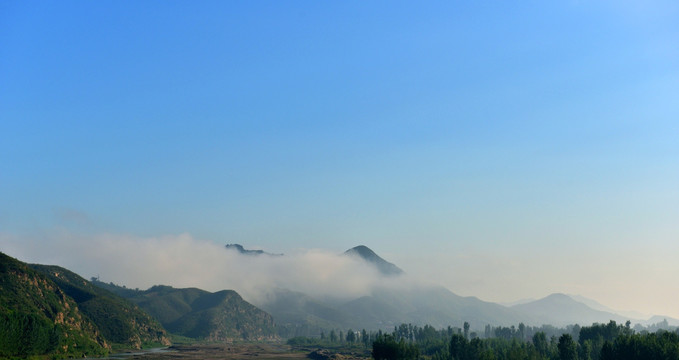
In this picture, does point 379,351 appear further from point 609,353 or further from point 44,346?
point 44,346

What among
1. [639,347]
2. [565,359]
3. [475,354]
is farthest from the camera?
[475,354]

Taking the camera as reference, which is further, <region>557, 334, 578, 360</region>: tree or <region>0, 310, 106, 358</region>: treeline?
<region>0, 310, 106, 358</region>: treeline

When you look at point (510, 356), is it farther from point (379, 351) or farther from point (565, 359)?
Result: point (379, 351)

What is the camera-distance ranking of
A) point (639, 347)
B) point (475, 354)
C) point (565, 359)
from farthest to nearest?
point (475, 354), point (565, 359), point (639, 347)

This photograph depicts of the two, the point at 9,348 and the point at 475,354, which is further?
the point at 475,354

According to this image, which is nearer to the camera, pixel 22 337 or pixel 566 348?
pixel 566 348

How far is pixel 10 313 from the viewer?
186625 mm

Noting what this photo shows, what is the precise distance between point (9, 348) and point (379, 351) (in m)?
116

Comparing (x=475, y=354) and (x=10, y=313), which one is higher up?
(x=10, y=313)

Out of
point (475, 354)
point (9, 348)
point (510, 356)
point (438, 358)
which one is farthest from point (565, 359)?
point (9, 348)

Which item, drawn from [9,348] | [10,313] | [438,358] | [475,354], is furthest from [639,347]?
[10,313]

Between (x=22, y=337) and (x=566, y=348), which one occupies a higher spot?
(x=22, y=337)

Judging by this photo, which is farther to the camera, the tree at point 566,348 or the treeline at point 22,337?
the treeline at point 22,337

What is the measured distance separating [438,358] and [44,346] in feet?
452
